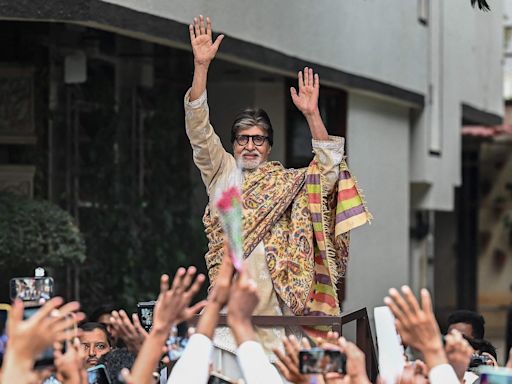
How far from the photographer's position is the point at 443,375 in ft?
15.3

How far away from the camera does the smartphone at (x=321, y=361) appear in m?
4.78

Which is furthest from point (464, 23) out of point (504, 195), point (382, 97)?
point (504, 195)

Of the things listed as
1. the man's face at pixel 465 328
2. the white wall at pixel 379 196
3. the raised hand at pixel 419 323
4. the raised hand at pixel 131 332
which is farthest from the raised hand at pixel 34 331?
the white wall at pixel 379 196

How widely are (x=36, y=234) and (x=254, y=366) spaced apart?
20.2 ft

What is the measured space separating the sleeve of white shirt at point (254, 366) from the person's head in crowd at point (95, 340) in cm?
339

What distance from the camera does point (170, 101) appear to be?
1396cm

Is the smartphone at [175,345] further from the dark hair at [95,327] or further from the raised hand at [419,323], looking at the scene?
the dark hair at [95,327]

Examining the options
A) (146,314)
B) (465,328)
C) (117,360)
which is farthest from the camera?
(465,328)

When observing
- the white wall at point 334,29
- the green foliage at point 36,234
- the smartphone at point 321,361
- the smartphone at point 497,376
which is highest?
the white wall at point 334,29

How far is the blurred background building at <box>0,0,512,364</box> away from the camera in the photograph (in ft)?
38.7

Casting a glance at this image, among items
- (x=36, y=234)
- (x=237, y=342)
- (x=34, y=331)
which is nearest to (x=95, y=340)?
(x=36, y=234)

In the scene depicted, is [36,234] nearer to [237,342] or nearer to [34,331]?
[237,342]

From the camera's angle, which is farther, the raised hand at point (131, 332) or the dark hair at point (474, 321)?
the dark hair at point (474, 321)

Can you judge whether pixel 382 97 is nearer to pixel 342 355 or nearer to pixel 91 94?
pixel 91 94
